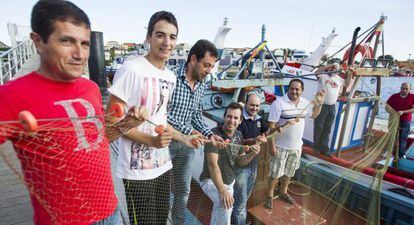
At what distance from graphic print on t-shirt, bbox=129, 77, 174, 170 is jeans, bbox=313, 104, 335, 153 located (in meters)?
4.13

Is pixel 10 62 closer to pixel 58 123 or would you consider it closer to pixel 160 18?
pixel 160 18

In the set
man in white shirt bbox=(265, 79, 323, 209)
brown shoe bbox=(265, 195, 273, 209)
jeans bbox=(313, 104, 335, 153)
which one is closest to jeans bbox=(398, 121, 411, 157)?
jeans bbox=(313, 104, 335, 153)

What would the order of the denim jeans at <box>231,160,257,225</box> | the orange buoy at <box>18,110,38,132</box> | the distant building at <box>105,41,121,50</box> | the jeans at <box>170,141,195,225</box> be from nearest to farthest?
1. the orange buoy at <box>18,110,38,132</box>
2. the jeans at <box>170,141,195,225</box>
3. the denim jeans at <box>231,160,257,225</box>
4. the distant building at <box>105,41,121,50</box>

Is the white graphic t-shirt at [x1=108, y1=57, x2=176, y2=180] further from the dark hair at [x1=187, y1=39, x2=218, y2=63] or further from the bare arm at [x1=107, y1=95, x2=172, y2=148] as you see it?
the dark hair at [x1=187, y1=39, x2=218, y2=63]

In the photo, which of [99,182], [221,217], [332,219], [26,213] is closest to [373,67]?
[332,219]

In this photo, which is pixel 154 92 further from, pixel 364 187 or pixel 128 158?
pixel 364 187

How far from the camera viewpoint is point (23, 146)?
0.96 m

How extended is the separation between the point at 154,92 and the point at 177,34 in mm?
483

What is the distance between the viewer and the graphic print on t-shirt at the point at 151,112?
5.24 ft

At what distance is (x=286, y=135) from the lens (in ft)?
10.9

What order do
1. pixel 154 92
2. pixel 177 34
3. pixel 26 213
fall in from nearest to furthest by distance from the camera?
pixel 154 92, pixel 177 34, pixel 26 213

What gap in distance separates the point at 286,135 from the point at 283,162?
390 mm

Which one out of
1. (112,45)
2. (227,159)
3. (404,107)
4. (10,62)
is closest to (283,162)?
(227,159)

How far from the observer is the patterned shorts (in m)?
3.35
